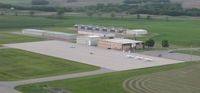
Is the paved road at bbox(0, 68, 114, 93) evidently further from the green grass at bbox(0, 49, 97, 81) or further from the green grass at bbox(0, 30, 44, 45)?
the green grass at bbox(0, 30, 44, 45)

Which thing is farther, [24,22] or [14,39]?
[24,22]

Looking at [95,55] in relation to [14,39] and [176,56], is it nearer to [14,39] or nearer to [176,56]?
[176,56]

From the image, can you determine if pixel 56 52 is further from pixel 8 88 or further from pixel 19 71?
pixel 8 88

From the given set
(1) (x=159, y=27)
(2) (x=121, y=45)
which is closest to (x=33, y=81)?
(2) (x=121, y=45)

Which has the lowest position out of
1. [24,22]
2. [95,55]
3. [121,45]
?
[24,22]

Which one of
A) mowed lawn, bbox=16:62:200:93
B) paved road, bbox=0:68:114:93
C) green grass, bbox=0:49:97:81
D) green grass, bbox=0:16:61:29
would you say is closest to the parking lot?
green grass, bbox=0:49:97:81

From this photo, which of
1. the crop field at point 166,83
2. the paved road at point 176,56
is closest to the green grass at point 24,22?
the paved road at point 176,56

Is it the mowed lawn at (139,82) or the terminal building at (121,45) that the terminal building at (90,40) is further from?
the mowed lawn at (139,82)
